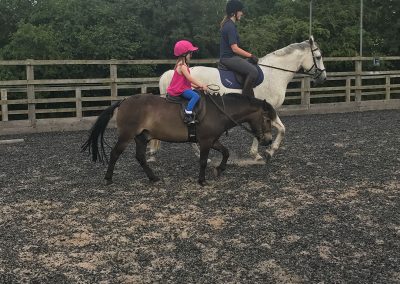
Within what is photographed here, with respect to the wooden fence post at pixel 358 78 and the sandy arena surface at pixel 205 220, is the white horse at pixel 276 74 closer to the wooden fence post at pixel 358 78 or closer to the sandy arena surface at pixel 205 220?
the sandy arena surface at pixel 205 220

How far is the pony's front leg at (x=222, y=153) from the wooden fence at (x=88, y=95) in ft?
22.5

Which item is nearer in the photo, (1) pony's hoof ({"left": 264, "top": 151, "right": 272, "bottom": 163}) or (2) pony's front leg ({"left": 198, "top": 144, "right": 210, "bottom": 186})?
(2) pony's front leg ({"left": 198, "top": 144, "right": 210, "bottom": 186})

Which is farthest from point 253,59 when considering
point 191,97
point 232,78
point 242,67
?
point 191,97

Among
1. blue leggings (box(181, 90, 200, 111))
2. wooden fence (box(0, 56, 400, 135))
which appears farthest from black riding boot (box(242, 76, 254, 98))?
wooden fence (box(0, 56, 400, 135))

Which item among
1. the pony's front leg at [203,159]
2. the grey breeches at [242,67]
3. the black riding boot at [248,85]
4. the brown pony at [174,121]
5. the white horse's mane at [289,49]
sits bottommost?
the pony's front leg at [203,159]

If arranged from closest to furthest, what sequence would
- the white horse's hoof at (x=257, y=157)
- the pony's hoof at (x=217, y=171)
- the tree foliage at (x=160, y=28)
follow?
the pony's hoof at (x=217, y=171), the white horse's hoof at (x=257, y=157), the tree foliage at (x=160, y=28)

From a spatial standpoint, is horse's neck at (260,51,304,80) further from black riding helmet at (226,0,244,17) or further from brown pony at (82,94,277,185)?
brown pony at (82,94,277,185)

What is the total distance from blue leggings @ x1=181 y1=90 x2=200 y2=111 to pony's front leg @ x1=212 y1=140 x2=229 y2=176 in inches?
27.1

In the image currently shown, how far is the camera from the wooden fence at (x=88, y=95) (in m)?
12.4

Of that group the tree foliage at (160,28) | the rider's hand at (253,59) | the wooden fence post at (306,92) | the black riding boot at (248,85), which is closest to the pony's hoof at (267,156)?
the black riding boot at (248,85)

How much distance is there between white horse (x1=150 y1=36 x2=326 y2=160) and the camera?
7992mm

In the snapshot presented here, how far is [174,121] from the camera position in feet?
21.3

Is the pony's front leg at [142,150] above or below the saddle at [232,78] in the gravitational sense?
below

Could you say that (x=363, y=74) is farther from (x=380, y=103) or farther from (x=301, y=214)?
(x=301, y=214)
